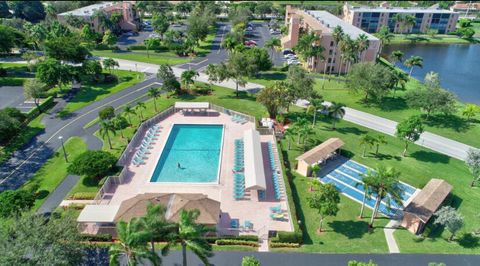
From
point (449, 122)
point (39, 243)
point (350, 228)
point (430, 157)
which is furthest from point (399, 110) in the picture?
point (39, 243)

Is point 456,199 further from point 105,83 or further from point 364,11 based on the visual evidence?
point 364,11

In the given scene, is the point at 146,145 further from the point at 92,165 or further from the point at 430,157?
the point at 430,157

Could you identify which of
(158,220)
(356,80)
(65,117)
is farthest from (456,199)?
(65,117)

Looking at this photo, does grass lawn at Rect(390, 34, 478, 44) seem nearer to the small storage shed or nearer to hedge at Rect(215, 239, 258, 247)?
the small storage shed

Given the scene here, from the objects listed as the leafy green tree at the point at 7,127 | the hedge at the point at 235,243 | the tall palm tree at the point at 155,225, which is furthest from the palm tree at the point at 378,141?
the leafy green tree at the point at 7,127

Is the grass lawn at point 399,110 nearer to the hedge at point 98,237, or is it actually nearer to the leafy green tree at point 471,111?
the leafy green tree at point 471,111

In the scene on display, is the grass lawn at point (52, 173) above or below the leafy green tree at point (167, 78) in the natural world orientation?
below
